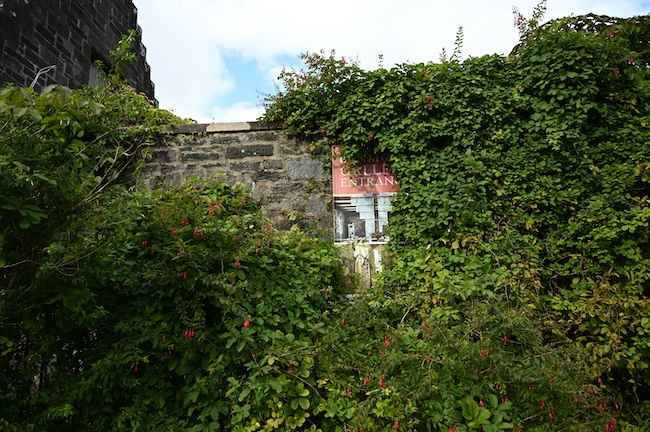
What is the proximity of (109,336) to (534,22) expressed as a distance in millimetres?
5351

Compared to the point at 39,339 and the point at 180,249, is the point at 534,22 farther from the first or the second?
A: the point at 39,339

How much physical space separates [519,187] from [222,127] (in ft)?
11.2

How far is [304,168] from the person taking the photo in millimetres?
4953

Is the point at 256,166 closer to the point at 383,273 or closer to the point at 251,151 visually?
the point at 251,151

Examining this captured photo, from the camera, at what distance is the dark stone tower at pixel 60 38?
5.70m

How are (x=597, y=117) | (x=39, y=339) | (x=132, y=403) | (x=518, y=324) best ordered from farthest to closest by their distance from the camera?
(x=597, y=117) → (x=518, y=324) → (x=132, y=403) → (x=39, y=339)

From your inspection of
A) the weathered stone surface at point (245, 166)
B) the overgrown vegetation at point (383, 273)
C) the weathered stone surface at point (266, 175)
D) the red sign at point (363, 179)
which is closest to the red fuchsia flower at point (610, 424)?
the overgrown vegetation at point (383, 273)

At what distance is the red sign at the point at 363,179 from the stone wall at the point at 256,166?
120mm

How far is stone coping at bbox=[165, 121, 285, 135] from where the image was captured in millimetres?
5062

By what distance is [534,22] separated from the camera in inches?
193

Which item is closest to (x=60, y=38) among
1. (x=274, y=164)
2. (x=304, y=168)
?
(x=274, y=164)

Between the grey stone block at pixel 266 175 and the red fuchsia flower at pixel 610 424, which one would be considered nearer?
the red fuchsia flower at pixel 610 424

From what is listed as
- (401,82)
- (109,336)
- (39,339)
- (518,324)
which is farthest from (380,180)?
(39,339)

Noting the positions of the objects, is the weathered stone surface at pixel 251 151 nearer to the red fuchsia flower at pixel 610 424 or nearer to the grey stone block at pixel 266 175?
the grey stone block at pixel 266 175
